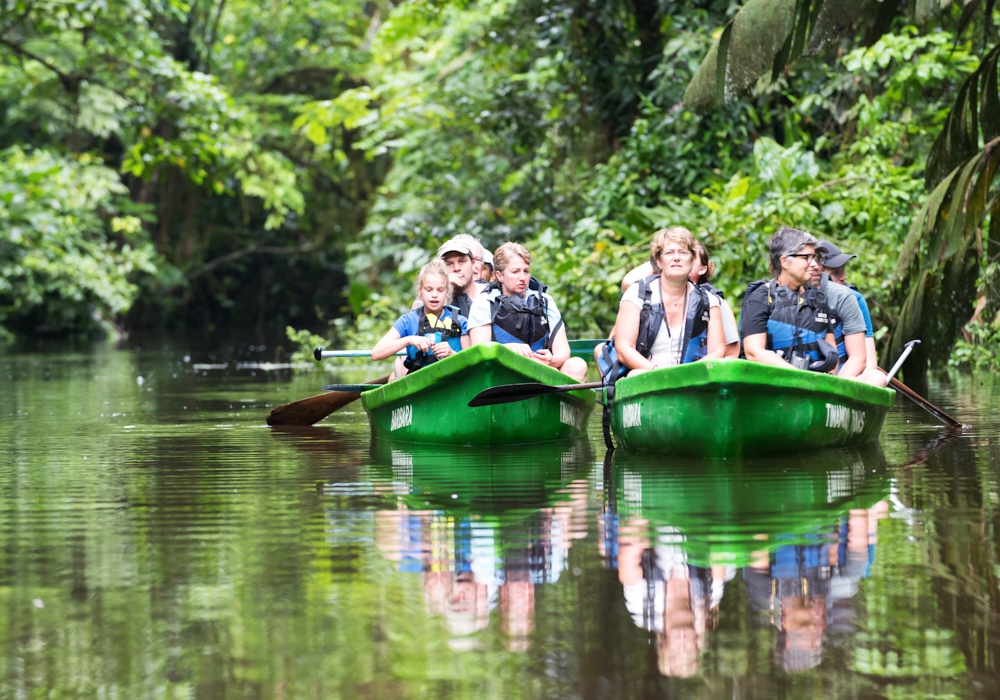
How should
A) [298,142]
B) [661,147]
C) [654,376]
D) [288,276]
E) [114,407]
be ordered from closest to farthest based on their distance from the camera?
[654,376], [114,407], [661,147], [298,142], [288,276]

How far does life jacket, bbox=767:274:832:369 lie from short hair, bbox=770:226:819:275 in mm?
153

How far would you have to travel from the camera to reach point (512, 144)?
2261cm

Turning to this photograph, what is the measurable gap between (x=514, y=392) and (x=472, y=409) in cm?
38

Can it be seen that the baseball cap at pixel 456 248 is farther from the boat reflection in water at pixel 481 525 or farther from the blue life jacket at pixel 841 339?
the blue life jacket at pixel 841 339

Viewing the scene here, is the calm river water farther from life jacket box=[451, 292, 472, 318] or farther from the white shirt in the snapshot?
life jacket box=[451, 292, 472, 318]

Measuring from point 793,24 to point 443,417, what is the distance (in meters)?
3.47

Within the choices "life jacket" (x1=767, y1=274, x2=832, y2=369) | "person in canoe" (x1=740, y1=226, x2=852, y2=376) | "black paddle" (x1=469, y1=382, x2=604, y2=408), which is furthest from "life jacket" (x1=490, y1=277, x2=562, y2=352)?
"life jacket" (x1=767, y1=274, x2=832, y2=369)

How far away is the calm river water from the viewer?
3.28m

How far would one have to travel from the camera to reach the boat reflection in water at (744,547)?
3.59 meters

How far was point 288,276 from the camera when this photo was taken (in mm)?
46031

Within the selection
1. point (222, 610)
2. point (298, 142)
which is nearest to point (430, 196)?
point (298, 142)

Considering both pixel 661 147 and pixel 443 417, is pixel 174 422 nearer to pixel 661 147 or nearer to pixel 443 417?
pixel 443 417

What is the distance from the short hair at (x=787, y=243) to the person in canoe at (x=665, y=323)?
0.41 meters

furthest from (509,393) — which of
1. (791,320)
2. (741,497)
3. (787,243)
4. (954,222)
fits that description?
(954,222)
